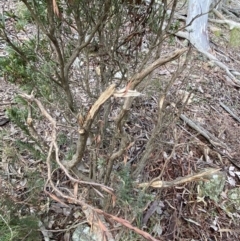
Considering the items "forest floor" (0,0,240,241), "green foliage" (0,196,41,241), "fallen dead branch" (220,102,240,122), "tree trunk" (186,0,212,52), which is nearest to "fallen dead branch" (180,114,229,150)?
"forest floor" (0,0,240,241)

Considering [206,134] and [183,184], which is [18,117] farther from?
[206,134]

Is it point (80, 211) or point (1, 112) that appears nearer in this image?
point (80, 211)

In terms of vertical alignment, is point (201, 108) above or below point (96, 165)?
below

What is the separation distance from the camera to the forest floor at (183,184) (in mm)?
2305

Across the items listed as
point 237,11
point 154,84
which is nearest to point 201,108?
point 154,84

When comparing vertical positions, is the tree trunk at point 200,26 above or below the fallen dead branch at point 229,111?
above

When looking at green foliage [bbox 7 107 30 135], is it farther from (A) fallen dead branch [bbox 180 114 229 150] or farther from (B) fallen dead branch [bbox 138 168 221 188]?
(A) fallen dead branch [bbox 180 114 229 150]

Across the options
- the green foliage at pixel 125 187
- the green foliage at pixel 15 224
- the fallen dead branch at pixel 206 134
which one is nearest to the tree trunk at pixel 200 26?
the fallen dead branch at pixel 206 134

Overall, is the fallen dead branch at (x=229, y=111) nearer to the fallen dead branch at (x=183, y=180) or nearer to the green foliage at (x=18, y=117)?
the fallen dead branch at (x=183, y=180)

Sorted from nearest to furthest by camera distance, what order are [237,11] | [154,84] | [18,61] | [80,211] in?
[18,61]
[80,211]
[154,84]
[237,11]

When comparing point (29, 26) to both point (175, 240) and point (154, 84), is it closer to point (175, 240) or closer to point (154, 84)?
point (154, 84)

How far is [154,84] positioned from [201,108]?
2.14 feet

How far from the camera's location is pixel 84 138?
63.1 inches

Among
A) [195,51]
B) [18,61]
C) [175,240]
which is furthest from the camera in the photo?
[195,51]
